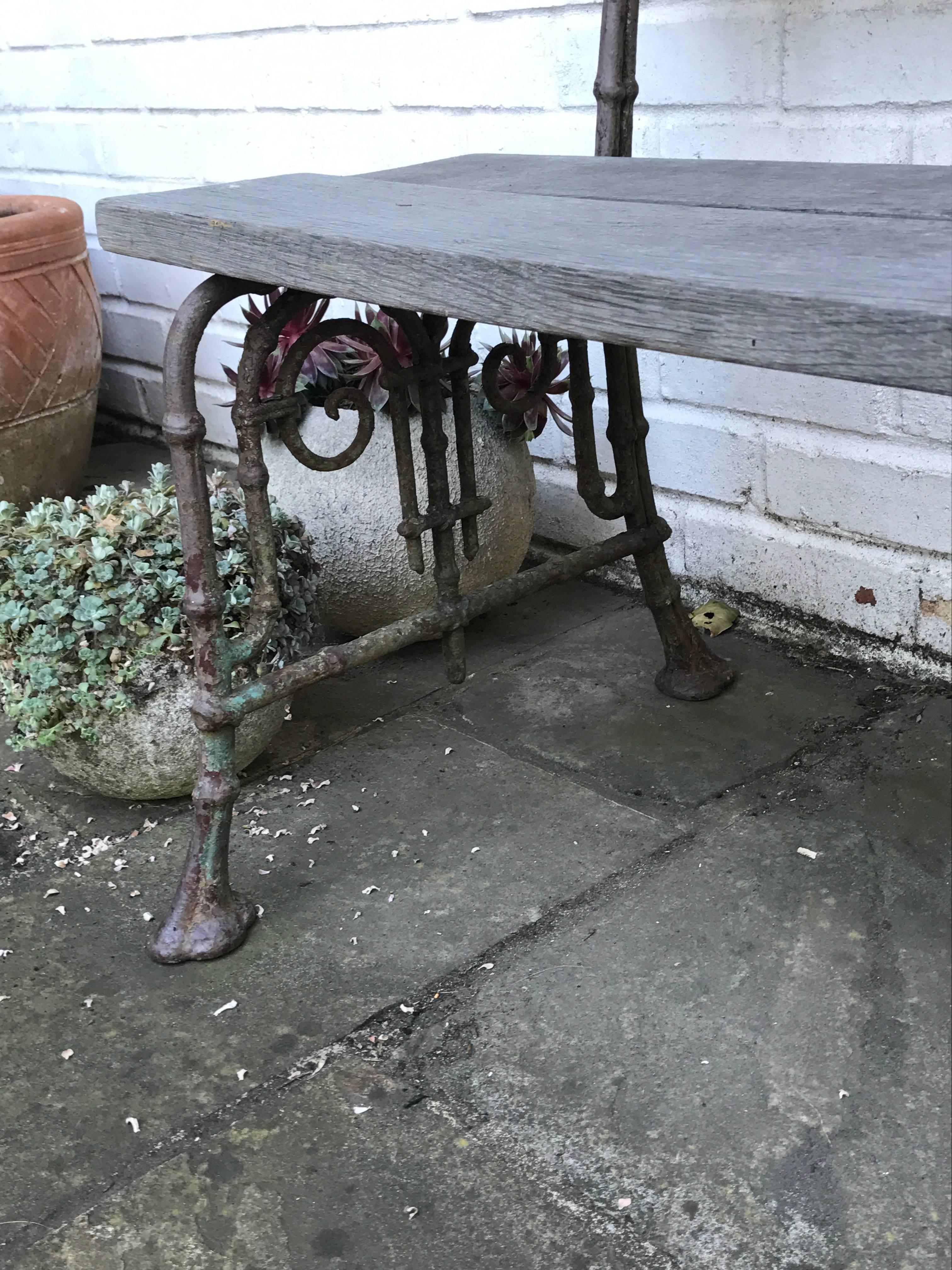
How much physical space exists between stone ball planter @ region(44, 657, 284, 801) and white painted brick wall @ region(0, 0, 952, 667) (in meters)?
0.92

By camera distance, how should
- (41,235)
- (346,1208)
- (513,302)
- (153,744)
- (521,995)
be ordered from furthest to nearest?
1. (41,235)
2. (153,744)
3. (521,995)
4. (346,1208)
5. (513,302)

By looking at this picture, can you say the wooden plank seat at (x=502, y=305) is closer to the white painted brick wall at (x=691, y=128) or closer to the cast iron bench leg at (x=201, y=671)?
the cast iron bench leg at (x=201, y=671)

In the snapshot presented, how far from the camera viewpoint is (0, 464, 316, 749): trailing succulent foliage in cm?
167

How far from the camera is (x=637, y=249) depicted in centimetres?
100

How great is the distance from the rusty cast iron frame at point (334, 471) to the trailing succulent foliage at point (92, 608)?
127mm

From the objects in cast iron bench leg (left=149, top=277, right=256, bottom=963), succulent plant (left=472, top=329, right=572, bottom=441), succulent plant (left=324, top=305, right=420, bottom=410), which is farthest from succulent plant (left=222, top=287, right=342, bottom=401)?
cast iron bench leg (left=149, top=277, right=256, bottom=963)

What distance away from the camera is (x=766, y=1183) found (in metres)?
1.14

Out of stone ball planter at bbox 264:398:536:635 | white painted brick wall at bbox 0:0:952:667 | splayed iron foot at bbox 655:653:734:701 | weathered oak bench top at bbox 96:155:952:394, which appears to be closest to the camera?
weathered oak bench top at bbox 96:155:952:394

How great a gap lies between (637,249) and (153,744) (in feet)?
3.46

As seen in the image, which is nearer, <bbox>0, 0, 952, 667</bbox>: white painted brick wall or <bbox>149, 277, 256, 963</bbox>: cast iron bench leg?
<bbox>149, 277, 256, 963</bbox>: cast iron bench leg

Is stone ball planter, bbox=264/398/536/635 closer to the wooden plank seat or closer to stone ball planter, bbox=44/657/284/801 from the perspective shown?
the wooden plank seat

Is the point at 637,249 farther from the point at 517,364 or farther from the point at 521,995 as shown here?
the point at 517,364

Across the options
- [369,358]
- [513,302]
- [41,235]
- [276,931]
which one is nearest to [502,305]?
[513,302]

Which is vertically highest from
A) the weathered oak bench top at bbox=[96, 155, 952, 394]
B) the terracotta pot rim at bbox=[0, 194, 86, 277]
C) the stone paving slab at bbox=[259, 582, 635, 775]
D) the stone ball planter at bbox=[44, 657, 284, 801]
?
the weathered oak bench top at bbox=[96, 155, 952, 394]
